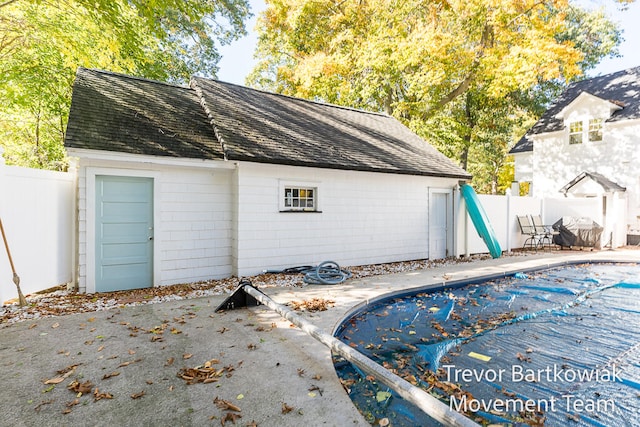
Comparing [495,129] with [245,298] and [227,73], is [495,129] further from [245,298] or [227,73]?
[245,298]

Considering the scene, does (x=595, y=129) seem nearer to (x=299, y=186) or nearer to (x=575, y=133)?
(x=575, y=133)

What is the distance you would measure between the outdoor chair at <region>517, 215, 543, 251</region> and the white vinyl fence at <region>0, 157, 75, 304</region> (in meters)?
13.8

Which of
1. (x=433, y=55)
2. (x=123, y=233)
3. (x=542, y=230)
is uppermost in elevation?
(x=433, y=55)

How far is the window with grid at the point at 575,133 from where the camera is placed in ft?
51.7

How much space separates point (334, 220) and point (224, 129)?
3.49 m

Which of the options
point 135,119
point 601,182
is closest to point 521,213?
point 601,182

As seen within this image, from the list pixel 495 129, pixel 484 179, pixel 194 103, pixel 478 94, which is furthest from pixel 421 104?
pixel 484 179

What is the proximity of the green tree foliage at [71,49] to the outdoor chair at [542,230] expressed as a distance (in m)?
13.0

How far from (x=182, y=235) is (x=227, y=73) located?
1542 cm

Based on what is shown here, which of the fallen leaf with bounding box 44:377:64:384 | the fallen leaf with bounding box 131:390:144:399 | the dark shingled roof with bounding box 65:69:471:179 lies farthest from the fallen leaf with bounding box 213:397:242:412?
the dark shingled roof with bounding box 65:69:471:179

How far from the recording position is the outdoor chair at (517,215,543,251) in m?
12.2

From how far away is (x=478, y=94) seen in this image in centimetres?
1791

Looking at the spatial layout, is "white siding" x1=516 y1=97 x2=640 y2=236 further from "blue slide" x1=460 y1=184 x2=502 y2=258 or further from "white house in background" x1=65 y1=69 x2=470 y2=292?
"white house in background" x1=65 y1=69 x2=470 y2=292

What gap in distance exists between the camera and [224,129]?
745cm
